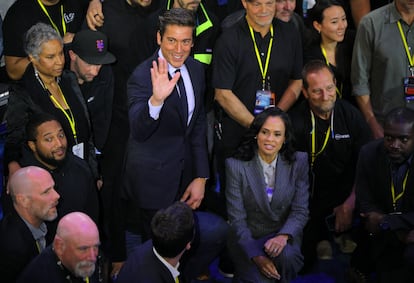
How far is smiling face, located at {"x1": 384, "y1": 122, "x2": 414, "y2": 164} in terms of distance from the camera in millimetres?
4180

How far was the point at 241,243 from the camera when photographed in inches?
165

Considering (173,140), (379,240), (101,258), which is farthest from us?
(379,240)

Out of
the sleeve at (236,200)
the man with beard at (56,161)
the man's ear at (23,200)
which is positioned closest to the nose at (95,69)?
the man with beard at (56,161)

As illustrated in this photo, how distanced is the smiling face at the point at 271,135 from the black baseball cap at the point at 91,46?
3.39ft

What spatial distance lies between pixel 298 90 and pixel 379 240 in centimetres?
112

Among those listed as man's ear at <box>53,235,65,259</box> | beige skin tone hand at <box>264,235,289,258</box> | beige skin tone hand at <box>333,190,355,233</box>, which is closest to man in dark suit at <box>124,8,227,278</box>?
beige skin tone hand at <box>264,235,289,258</box>

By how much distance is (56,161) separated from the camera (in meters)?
4.10

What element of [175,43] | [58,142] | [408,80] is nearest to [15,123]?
[58,142]

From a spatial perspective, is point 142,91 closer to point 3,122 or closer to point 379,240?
point 3,122

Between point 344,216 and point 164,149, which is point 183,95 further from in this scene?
point 344,216

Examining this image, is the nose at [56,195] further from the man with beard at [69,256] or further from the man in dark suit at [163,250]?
the man in dark suit at [163,250]

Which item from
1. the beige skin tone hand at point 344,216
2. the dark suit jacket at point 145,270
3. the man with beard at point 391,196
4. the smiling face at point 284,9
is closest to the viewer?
the dark suit jacket at point 145,270

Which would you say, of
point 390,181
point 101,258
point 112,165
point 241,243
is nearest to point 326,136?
point 390,181

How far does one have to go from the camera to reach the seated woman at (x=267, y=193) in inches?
165
